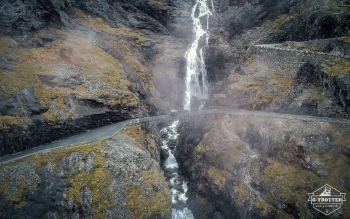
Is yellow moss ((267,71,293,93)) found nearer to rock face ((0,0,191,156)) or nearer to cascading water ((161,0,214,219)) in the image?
cascading water ((161,0,214,219))

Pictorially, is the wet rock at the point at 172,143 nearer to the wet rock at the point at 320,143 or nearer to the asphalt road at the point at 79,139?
the asphalt road at the point at 79,139

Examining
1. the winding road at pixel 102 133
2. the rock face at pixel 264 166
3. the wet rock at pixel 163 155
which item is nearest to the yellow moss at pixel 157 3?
the winding road at pixel 102 133

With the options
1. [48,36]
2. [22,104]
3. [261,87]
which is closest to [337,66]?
[261,87]

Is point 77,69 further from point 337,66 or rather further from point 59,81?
point 337,66

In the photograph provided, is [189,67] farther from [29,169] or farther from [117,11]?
[29,169]

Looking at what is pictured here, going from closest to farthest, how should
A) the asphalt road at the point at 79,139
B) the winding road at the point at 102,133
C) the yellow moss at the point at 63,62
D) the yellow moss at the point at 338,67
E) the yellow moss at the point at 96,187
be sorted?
the yellow moss at the point at 96,187, the asphalt road at the point at 79,139, the winding road at the point at 102,133, the yellow moss at the point at 63,62, the yellow moss at the point at 338,67

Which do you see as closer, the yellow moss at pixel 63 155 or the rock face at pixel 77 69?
the yellow moss at pixel 63 155

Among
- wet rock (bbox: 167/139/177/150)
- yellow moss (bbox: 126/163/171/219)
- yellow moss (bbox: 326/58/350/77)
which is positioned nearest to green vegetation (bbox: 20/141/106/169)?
yellow moss (bbox: 126/163/171/219)

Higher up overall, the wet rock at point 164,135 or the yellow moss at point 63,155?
the yellow moss at point 63,155
